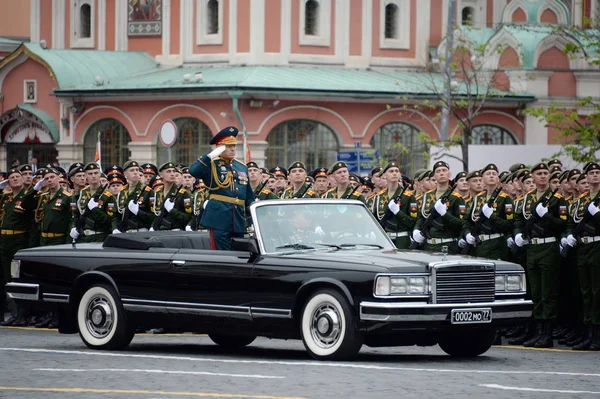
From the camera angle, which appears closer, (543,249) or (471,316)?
(471,316)

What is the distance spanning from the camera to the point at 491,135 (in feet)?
188

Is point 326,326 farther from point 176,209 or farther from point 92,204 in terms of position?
point 92,204

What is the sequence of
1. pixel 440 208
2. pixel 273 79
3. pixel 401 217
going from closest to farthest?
pixel 440 208, pixel 401 217, pixel 273 79

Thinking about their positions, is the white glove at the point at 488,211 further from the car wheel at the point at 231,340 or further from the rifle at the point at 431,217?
the car wheel at the point at 231,340

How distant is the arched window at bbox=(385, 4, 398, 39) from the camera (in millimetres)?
57803

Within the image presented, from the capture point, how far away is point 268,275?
15.2 m

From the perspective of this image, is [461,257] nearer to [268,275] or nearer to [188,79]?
[268,275]

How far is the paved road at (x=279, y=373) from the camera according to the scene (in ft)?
41.0

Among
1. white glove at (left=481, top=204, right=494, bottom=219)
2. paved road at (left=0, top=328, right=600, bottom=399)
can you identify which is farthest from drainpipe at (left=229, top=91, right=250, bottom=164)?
paved road at (left=0, top=328, right=600, bottom=399)

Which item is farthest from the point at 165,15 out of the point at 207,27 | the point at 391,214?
the point at 391,214

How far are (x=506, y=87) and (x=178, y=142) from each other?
11.7 metres

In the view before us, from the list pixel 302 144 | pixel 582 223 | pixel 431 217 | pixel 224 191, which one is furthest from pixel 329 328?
pixel 302 144

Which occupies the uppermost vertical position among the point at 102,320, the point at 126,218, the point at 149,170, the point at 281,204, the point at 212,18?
the point at 212,18

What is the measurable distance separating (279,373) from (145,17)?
4499 cm
